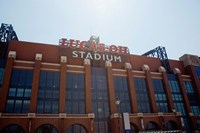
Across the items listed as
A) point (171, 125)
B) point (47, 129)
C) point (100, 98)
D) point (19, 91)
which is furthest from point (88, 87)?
point (171, 125)

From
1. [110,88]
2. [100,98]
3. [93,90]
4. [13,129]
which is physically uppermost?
[110,88]

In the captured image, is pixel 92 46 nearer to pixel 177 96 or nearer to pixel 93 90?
pixel 93 90

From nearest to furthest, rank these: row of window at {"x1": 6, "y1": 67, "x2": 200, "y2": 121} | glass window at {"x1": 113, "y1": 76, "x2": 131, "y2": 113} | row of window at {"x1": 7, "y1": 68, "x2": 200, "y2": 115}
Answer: row of window at {"x1": 6, "y1": 67, "x2": 200, "y2": 121}, row of window at {"x1": 7, "y1": 68, "x2": 200, "y2": 115}, glass window at {"x1": 113, "y1": 76, "x2": 131, "y2": 113}

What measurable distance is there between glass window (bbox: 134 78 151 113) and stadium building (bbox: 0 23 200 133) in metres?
0.31

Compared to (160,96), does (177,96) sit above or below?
above

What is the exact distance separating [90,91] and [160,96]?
976 inches

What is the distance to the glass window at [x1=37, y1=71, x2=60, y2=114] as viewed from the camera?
1642 inches

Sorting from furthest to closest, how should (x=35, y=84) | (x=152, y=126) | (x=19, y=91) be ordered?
(x=152, y=126) < (x=35, y=84) < (x=19, y=91)

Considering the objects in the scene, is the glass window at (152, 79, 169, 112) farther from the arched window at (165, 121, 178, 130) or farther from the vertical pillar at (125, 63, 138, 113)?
the vertical pillar at (125, 63, 138, 113)

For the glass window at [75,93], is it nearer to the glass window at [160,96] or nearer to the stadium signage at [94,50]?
the stadium signage at [94,50]

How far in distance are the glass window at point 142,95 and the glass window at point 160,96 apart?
3812mm

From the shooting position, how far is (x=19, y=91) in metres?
41.4

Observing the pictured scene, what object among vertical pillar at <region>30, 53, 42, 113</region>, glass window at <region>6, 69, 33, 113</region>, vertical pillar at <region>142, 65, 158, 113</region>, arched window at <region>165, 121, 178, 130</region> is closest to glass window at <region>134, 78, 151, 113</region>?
vertical pillar at <region>142, 65, 158, 113</region>

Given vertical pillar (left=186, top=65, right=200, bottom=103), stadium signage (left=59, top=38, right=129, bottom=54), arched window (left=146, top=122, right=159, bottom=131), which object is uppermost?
stadium signage (left=59, top=38, right=129, bottom=54)
